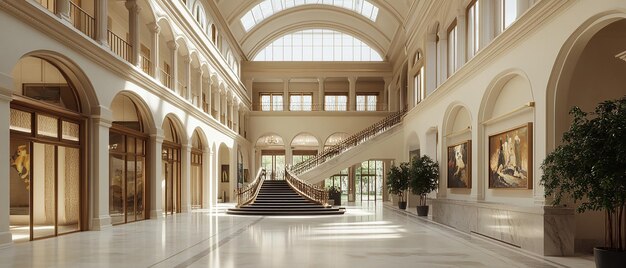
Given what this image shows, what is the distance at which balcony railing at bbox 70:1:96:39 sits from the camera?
13.8 meters

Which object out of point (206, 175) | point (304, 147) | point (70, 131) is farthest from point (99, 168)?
point (304, 147)

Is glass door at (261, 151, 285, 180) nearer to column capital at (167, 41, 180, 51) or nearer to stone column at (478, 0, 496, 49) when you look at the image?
column capital at (167, 41, 180, 51)

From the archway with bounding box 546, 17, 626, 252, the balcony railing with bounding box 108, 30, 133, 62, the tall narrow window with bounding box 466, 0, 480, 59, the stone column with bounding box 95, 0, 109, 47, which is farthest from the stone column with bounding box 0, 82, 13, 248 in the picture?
the tall narrow window with bounding box 466, 0, 480, 59

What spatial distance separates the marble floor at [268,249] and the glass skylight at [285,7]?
21.7 metres

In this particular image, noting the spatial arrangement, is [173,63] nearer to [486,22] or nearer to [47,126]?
[47,126]

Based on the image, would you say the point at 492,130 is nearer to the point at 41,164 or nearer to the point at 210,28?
the point at 41,164

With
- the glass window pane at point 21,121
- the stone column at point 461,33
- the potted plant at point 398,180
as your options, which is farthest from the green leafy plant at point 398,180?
the glass window pane at point 21,121

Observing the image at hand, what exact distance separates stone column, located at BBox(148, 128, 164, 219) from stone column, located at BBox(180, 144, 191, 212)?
352 cm

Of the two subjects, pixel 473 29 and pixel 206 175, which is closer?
pixel 473 29

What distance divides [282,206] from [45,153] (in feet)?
37.8

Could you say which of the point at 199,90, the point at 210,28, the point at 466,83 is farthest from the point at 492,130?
the point at 210,28

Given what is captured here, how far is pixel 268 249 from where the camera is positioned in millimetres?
10414

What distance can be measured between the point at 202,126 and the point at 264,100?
15923mm

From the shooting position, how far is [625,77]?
34.9ft
